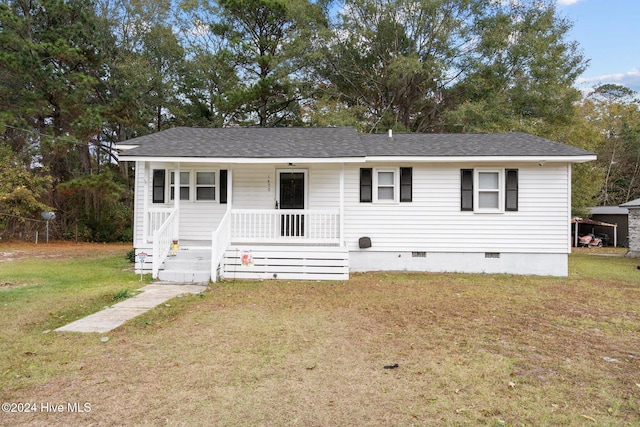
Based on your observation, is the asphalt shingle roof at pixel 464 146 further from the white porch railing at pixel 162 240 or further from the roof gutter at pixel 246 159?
the white porch railing at pixel 162 240

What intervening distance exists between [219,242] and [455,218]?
6363mm

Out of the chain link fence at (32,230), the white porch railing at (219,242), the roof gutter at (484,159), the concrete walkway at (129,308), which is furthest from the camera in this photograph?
the chain link fence at (32,230)

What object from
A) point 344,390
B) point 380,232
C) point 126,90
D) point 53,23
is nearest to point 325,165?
point 380,232

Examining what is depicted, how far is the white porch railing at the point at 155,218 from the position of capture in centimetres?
1032

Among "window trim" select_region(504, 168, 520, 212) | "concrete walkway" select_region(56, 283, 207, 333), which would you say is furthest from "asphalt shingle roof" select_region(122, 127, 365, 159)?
"window trim" select_region(504, 168, 520, 212)

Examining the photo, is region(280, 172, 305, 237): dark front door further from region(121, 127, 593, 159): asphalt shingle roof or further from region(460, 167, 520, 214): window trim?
region(460, 167, 520, 214): window trim

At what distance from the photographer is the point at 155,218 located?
10.8m

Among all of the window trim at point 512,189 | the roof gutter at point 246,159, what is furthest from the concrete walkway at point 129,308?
the window trim at point 512,189

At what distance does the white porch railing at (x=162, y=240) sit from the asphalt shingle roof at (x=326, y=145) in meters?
1.69

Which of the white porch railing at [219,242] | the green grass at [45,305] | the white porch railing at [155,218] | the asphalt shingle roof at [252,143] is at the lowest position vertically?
the green grass at [45,305]

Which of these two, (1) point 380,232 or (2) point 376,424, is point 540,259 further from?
(2) point 376,424

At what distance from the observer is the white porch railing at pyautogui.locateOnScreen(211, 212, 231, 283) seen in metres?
8.93

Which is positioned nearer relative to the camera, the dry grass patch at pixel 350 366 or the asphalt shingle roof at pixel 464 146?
the dry grass patch at pixel 350 366

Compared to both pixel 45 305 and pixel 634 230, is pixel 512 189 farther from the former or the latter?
pixel 634 230
